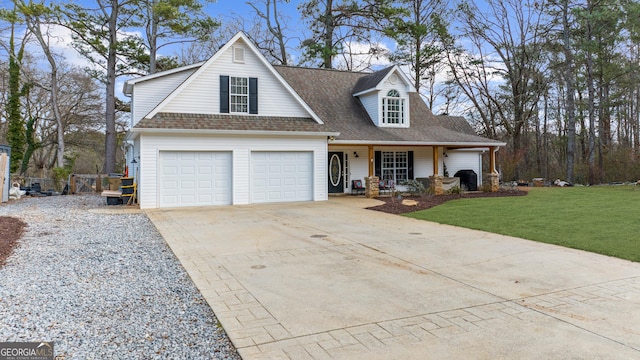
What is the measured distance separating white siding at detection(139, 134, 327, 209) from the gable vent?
302 centimetres

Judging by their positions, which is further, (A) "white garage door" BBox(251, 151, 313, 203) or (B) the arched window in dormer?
(B) the arched window in dormer

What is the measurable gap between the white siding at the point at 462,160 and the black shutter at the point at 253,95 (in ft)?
36.8

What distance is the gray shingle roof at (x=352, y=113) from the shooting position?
1814 centimetres

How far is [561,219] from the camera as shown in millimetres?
10469

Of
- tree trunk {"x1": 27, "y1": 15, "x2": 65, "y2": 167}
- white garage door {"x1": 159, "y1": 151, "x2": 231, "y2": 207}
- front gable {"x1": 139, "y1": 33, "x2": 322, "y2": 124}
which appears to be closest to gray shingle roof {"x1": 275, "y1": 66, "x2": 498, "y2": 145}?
front gable {"x1": 139, "y1": 33, "x2": 322, "y2": 124}

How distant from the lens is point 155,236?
8781 millimetres

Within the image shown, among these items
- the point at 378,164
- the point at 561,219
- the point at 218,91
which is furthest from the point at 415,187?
the point at 218,91

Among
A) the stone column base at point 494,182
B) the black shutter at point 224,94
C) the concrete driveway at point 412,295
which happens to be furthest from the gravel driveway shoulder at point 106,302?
the stone column base at point 494,182

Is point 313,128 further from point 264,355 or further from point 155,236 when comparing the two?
point 264,355

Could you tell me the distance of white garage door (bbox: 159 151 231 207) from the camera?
1381cm

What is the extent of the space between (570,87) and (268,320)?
27.0 metres

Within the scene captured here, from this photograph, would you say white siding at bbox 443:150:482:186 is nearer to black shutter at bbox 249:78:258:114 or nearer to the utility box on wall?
black shutter at bbox 249:78:258:114

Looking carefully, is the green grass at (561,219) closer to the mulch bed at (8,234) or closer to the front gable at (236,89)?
the front gable at (236,89)

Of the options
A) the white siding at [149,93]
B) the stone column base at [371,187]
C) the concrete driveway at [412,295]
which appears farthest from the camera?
the stone column base at [371,187]
